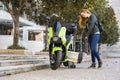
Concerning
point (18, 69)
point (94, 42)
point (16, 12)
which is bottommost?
point (18, 69)

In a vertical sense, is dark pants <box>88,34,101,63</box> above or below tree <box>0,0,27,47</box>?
below

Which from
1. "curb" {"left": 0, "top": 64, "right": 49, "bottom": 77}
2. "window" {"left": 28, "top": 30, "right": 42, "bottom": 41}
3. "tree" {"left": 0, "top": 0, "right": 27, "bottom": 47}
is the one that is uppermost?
"tree" {"left": 0, "top": 0, "right": 27, "bottom": 47}

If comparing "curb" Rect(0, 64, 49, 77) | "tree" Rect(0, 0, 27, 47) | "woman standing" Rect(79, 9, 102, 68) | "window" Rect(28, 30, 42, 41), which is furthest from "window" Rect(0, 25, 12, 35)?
"curb" Rect(0, 64, 49, 77)

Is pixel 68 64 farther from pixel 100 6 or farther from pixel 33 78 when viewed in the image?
pixel 100 6

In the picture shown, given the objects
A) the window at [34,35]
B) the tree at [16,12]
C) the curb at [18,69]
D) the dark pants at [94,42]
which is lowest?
the window at [34,35]

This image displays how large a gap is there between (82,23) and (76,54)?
92cm

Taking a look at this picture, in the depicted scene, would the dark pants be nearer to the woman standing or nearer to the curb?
→ the woman standing

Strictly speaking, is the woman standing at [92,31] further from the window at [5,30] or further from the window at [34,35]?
the window at [34,35]

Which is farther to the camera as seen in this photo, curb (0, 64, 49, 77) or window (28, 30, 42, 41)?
window (28, 30, 42, 41)

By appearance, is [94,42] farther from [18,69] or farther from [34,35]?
[34,35]

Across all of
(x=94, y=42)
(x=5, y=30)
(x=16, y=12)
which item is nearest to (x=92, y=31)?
(x=94, y=42)

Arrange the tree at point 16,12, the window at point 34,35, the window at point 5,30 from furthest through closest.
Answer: the window at point 34,35 → the window at point 5,30 → the tree at point 16,12

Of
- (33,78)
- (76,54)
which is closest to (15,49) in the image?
(76,54)

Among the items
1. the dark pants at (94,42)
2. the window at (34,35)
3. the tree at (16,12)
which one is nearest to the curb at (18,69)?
the dark pants at (94,42)
